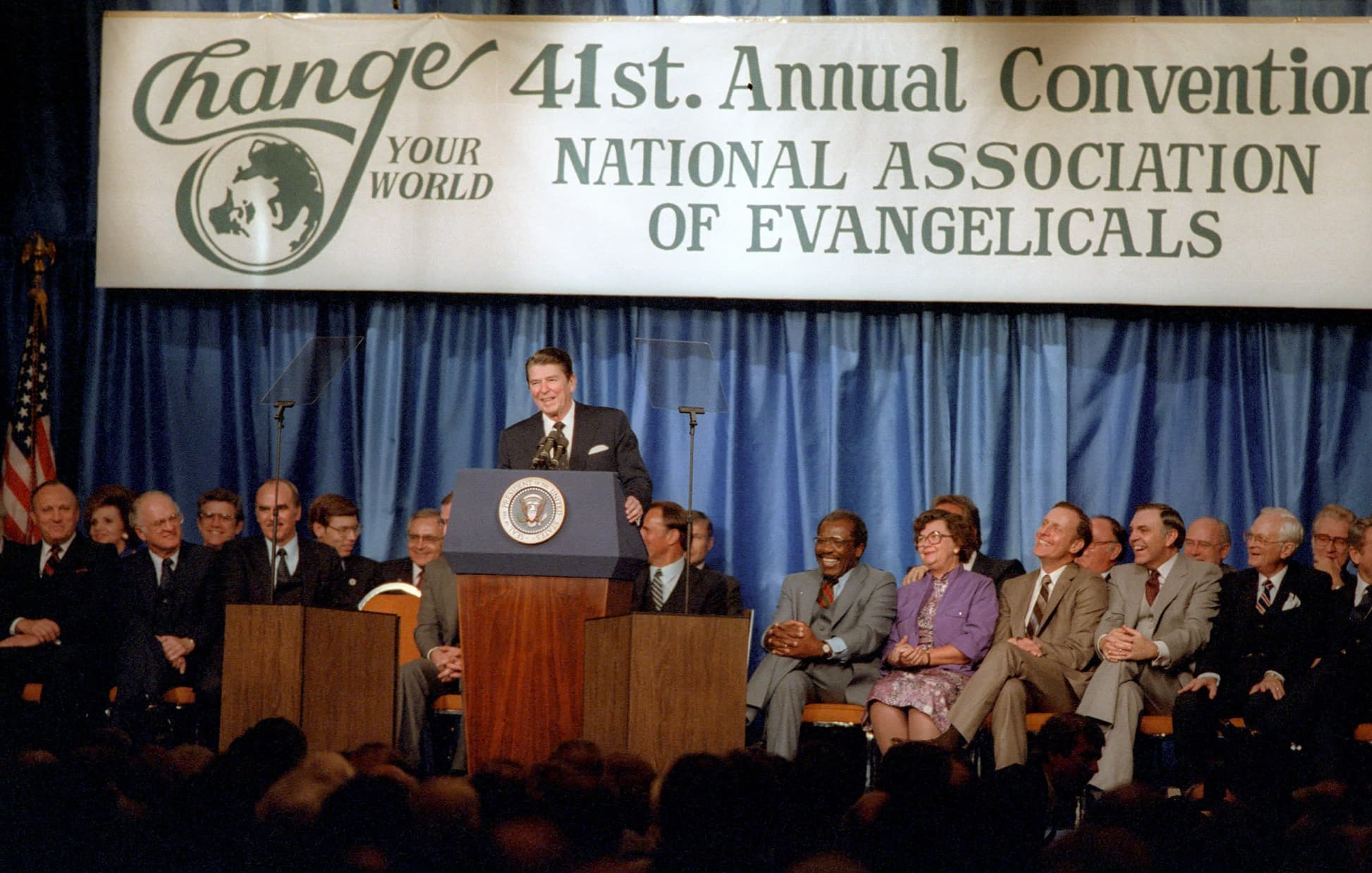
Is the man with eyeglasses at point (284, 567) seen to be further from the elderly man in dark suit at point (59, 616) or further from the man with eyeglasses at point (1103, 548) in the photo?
the man with eyeglasses at point (1103, 548)

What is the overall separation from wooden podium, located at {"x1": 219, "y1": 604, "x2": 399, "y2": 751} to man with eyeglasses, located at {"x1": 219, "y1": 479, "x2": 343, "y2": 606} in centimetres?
118

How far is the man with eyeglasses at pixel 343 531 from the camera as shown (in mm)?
6555

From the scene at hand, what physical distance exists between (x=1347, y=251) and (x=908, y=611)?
2.65 metres

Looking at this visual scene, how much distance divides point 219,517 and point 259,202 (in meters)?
1.52

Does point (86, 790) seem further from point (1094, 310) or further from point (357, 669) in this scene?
point (1094, 310)

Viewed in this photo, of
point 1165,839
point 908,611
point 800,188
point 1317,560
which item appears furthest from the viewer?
point 800,188

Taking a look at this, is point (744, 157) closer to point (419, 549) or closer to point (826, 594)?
point (826, 594)

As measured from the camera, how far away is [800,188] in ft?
22.3

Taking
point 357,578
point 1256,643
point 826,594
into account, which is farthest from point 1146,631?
point 357,578

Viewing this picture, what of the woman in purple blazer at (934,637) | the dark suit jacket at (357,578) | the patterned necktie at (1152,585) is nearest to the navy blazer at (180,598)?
the dark suit jacket at (357,578)

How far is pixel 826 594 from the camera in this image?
5.96m

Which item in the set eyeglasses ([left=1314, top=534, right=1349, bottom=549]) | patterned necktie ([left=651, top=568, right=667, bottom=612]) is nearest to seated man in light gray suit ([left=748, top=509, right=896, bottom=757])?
patterned necktie ([left=651, top=568, right=667, bottom=612])

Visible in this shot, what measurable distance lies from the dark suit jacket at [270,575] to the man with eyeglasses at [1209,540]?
365 centimetres

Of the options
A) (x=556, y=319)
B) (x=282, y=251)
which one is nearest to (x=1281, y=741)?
(x=556, y=319)
